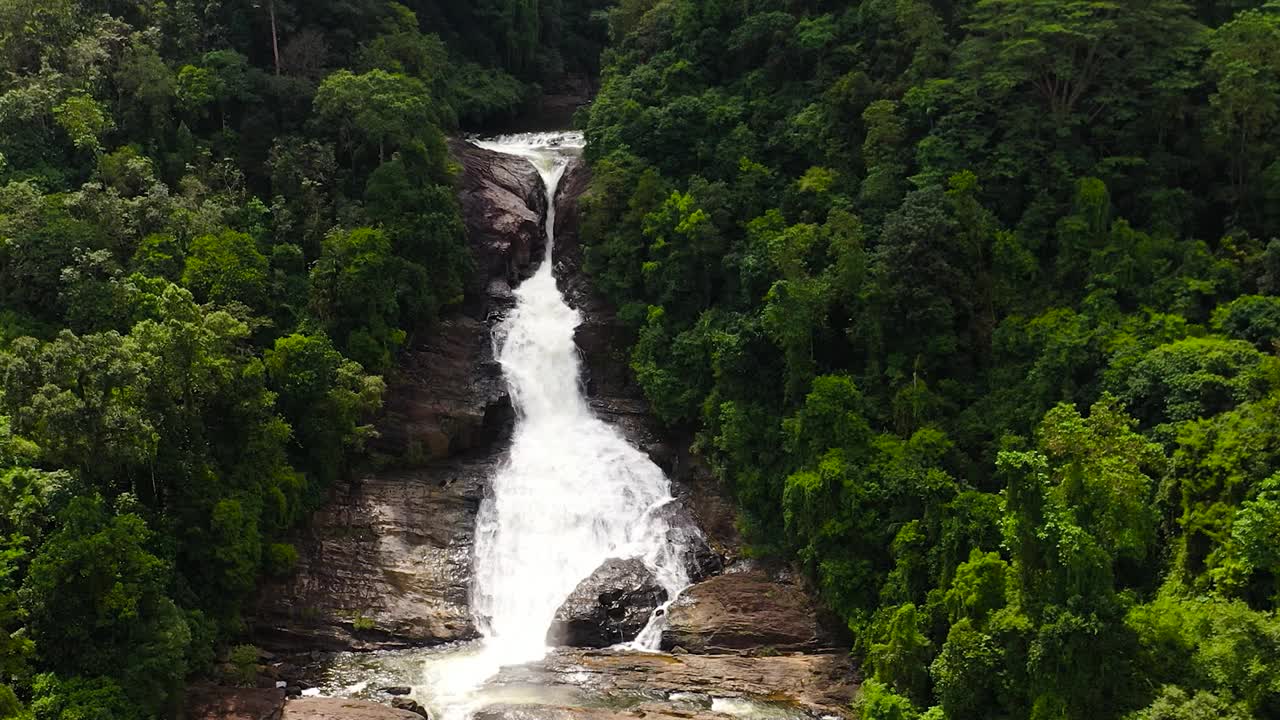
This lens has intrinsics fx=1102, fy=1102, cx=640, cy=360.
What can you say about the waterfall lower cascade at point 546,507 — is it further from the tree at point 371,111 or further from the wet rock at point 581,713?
the tree at point 371,111

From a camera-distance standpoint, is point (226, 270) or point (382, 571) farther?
point (226, 270)

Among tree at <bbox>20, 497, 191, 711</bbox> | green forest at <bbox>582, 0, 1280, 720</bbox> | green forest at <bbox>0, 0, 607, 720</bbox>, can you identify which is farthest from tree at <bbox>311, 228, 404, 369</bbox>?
tree at <bbox>20, 497, 191, 711</bbox>

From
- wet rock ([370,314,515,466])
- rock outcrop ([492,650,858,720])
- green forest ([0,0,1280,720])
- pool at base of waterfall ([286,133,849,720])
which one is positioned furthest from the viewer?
wet rock ([370,314,515,466])

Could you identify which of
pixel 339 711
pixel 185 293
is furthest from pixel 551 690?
A: pixel 185 293

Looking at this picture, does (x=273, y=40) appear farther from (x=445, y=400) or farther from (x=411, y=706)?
(x=411, y=706)

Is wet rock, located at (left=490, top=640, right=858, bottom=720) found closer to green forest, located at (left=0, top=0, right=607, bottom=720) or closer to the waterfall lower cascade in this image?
the waterfall lower cascade

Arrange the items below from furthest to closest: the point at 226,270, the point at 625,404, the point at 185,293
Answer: the point at 625,404 → the point at 226,270 → the point at 185,293
